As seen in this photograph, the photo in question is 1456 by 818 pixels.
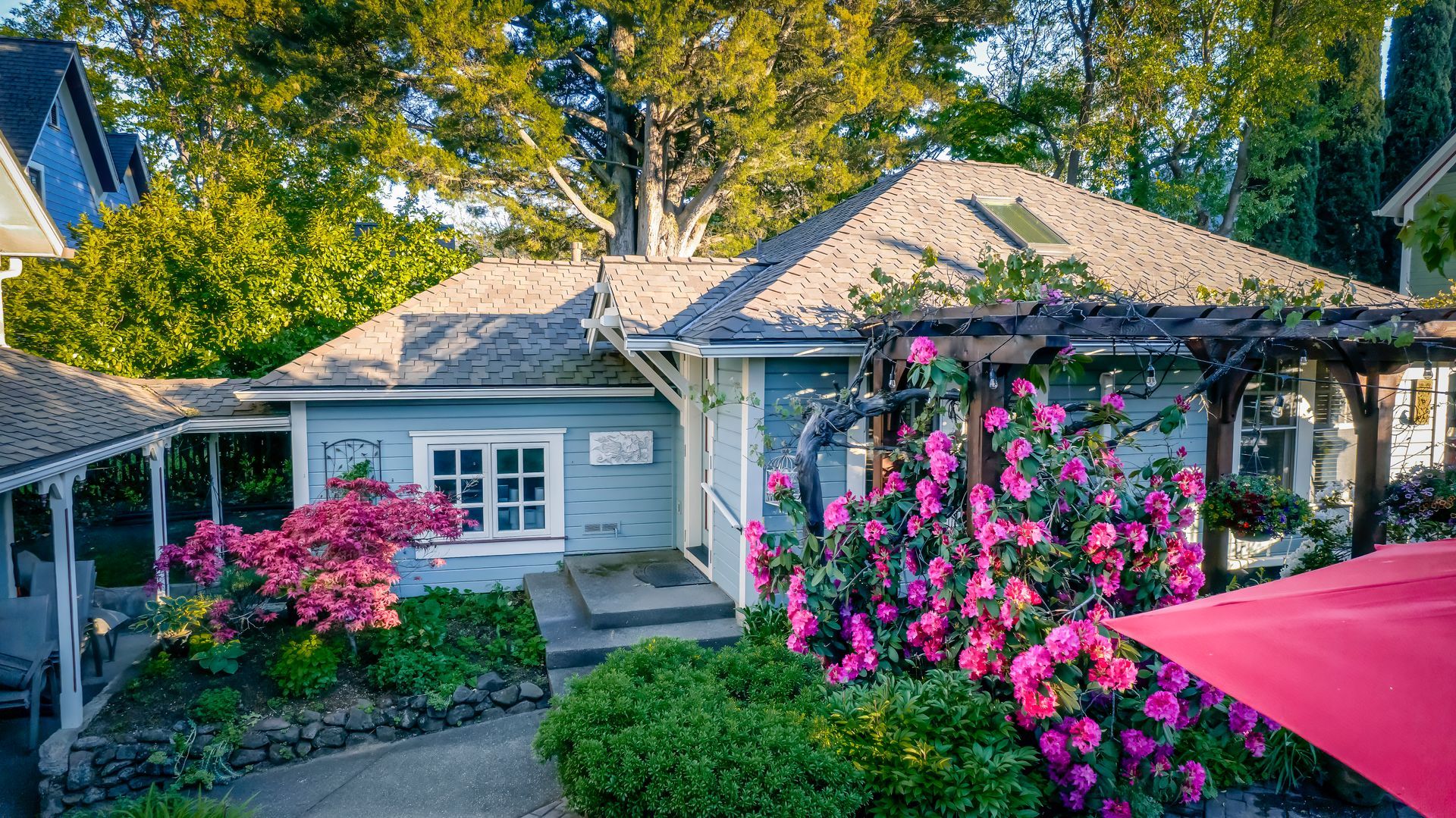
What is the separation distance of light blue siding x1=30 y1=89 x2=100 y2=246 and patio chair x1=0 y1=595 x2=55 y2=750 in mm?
10243

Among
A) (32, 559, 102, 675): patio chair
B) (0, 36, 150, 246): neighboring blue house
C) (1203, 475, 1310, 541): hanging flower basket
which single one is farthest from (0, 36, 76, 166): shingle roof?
(1203, 475, 1310, 541): hanging flower basket

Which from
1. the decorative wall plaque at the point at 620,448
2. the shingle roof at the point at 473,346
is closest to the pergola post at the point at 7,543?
the shingle roof at the point at 473,346

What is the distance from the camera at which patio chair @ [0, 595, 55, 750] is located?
6.14 m

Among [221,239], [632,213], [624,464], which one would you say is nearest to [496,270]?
[624,464]

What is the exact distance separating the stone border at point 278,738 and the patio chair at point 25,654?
783 mm

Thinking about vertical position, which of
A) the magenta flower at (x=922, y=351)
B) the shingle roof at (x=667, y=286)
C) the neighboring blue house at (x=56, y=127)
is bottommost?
the magenta flower at (x=922, y=351)

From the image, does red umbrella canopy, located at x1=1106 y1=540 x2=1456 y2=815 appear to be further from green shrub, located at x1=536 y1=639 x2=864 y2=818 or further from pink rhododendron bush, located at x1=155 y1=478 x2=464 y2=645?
pink rhododendron bush, located at x1=155 y1=478 x2=464 y2=645

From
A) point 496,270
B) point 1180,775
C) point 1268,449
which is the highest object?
point 496,270

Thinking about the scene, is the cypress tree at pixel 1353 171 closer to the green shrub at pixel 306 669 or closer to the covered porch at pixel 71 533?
the green shrub at pixel 306 669

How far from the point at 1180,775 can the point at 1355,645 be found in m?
3.04

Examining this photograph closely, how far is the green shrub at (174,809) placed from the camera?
453 cm

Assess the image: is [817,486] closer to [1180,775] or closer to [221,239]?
[1180,775]

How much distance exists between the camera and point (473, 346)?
377 inches

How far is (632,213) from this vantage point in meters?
17.7
